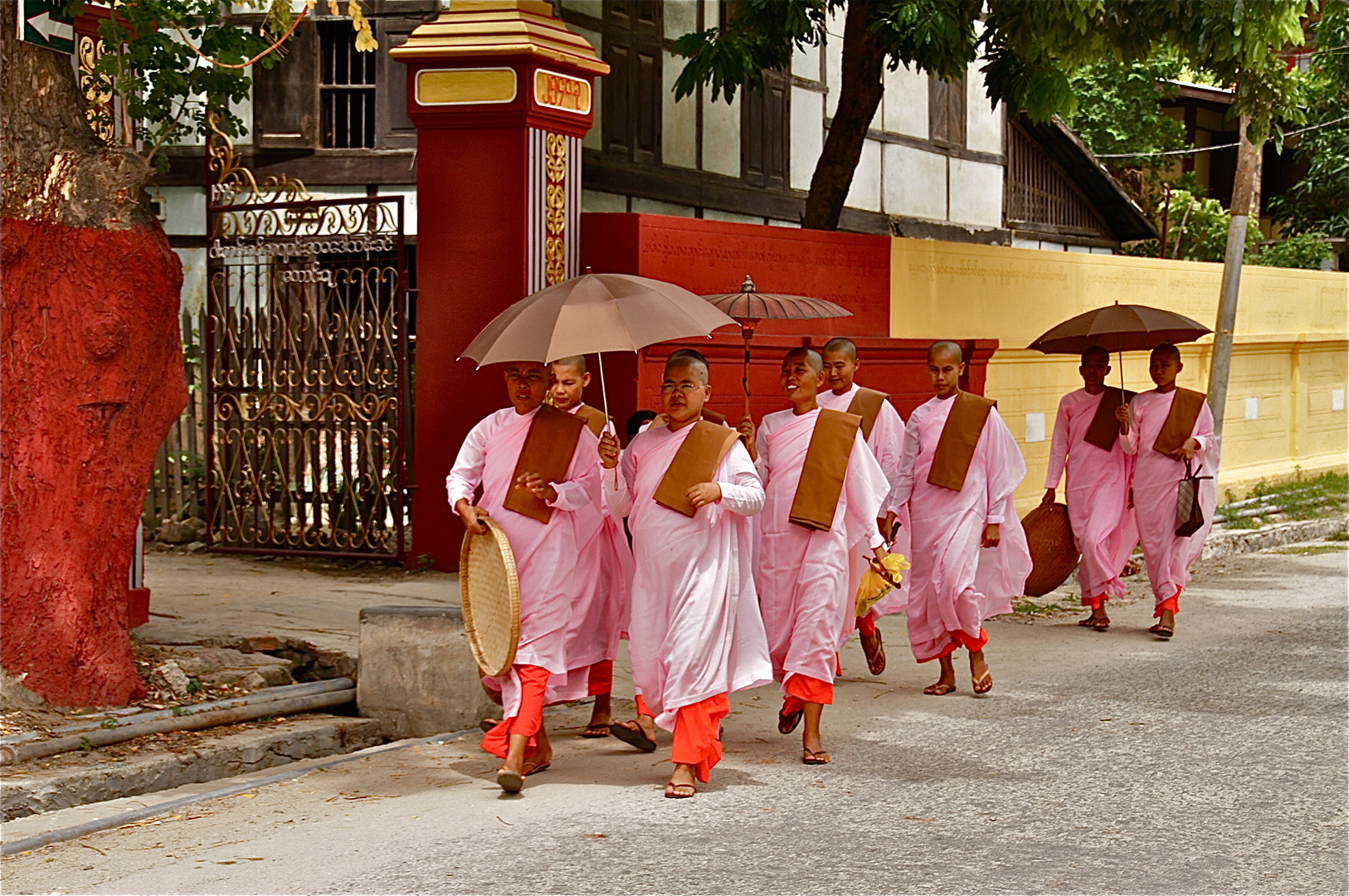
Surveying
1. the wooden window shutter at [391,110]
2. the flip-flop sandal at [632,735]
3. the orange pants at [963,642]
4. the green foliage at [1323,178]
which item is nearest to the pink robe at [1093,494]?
the orange pants at [963,642]

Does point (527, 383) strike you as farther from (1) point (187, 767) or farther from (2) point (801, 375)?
(1) point (187, 767)

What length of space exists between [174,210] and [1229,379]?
11.0m

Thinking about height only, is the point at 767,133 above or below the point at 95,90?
above

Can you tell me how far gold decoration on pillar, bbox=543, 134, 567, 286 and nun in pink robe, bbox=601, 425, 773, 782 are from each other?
422cm

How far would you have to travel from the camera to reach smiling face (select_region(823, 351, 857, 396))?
8648 mm

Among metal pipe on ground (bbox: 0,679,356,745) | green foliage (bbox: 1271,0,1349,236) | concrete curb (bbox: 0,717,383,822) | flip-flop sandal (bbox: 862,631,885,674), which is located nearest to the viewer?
concrete curb (bbox: 0,717,383,822)

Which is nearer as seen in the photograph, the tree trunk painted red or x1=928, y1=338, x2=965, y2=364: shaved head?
the tree trunk painted red

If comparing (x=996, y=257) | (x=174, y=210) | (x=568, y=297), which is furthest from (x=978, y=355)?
(x=174, y=210)

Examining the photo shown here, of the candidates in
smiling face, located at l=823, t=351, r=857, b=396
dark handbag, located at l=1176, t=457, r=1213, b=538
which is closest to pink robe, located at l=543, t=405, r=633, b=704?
smiling face, located at l=823, t=351, r=857, b=396

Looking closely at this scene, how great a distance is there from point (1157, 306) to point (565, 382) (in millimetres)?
11312

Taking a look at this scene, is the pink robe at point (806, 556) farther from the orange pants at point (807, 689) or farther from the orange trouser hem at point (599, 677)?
the orange trouser hem at point (599, 677)

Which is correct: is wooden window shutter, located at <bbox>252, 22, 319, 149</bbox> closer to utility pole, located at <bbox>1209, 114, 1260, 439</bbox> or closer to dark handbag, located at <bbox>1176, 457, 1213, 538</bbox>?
utility pole, located at <bbox>1209, 114, 1260, 439</bbox>

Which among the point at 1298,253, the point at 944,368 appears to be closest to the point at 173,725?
the point at 944,368

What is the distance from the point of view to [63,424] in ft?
22.7
